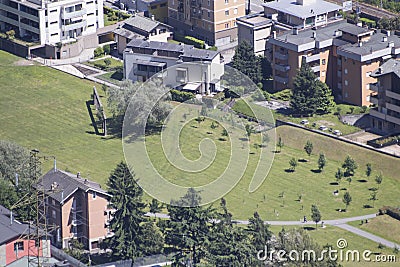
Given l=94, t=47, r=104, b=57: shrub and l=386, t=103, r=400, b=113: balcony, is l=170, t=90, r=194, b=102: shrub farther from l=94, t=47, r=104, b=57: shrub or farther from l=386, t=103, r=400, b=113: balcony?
l=386, t=103, r=400, b=113: balcony

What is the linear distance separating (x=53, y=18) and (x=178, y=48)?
442 inches

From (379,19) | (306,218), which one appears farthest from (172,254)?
(379,19)

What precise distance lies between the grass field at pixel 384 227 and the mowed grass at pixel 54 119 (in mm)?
14155

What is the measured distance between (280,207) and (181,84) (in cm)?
1772

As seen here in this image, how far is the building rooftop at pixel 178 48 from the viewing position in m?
86.9

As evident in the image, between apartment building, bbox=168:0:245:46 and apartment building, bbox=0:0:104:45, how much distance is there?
597 centimetres

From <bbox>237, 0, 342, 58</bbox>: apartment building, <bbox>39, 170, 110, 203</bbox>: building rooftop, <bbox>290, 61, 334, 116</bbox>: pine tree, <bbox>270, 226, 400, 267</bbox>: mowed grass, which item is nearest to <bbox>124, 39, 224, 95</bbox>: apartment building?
<bbox>237, 0, 342, 58</bbox>: apartment building

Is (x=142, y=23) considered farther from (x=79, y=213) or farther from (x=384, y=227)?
(x=384, y=227)

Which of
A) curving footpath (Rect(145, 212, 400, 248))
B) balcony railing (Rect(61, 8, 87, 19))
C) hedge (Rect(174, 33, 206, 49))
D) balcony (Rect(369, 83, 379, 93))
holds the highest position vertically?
balcony railing (Rect(61, 8, 87, 19))

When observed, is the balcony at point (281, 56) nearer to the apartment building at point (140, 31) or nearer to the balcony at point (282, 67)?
the balcony at point (282, 67)

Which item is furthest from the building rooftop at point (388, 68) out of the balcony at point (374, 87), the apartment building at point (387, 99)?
the balcony at point (374, 87)

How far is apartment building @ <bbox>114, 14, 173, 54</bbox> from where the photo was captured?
93250 mm

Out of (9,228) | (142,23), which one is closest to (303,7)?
(142,23)

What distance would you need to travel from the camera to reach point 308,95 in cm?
8312
